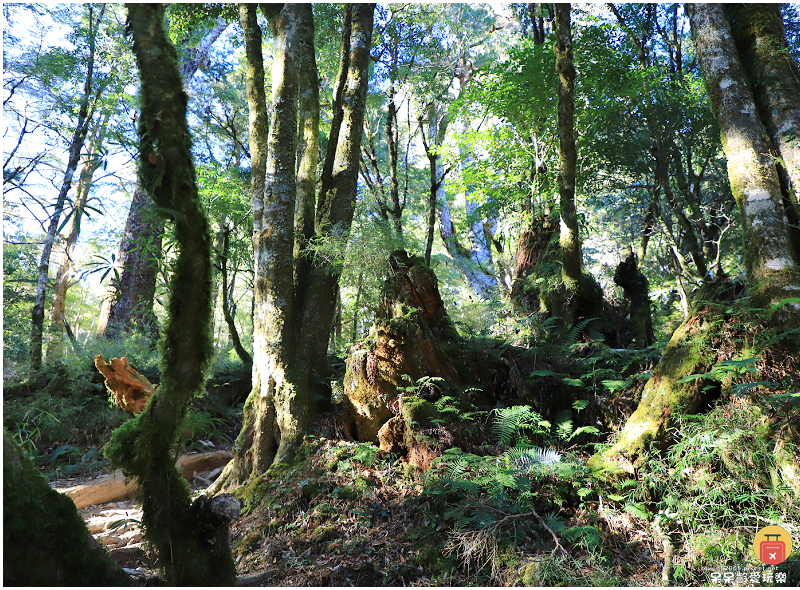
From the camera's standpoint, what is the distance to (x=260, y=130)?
6.63 metres

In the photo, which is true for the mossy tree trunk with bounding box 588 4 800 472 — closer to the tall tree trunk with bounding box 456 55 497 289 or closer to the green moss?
the green moss

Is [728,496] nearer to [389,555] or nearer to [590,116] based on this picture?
[389,555]

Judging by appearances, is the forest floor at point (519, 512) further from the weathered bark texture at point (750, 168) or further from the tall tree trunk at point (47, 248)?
the tall tree trunk at point (47, 248)

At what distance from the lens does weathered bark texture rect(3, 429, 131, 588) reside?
2.46m

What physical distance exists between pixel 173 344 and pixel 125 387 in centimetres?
542

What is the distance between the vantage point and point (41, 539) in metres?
2.57

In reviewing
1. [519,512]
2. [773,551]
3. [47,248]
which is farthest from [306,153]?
[773,551]

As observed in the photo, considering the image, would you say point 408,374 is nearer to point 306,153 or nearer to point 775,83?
point 306,153

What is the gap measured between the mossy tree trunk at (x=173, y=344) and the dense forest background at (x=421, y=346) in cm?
1

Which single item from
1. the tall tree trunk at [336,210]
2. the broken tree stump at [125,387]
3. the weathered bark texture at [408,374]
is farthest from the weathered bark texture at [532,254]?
the broken tree stump at [125,387]

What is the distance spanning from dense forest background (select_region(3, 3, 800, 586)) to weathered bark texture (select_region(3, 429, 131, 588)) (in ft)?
1.07

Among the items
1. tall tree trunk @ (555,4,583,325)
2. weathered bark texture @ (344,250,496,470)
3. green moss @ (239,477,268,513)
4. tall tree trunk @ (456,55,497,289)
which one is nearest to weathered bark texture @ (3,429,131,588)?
green moss @ (239,477,268,513)

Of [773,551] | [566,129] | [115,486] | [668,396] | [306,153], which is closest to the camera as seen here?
[773,551]

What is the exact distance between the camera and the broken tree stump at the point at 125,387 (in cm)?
721
